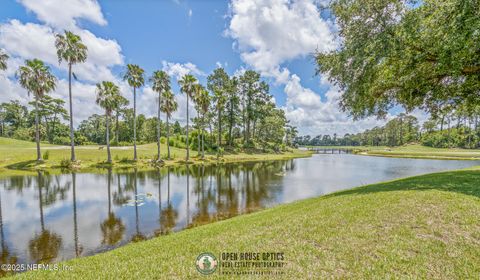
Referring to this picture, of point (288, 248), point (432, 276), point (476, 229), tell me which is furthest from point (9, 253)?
point (476, 229)

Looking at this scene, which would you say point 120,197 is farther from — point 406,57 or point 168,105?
point 168,105

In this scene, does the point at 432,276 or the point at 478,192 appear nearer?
the point at 432,276

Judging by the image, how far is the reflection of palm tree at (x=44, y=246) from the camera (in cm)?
770

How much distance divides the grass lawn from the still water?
3834mm

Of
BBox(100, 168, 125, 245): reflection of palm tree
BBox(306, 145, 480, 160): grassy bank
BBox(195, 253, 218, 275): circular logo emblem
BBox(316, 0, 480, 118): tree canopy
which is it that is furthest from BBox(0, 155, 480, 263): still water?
BBox(306, 145, 480, 160): grassy bank

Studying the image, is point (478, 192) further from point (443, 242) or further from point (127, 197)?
point (127, 197)

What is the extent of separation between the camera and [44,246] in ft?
27.8

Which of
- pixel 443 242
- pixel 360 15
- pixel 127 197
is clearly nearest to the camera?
pixel 443 242

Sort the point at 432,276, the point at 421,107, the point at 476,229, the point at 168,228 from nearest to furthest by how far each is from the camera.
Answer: the point at 432,276
the point at 476,229
the point at 168,228
the point at 421,107

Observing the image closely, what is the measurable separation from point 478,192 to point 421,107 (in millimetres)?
6991

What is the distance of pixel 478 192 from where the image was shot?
871cm

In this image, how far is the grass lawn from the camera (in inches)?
167

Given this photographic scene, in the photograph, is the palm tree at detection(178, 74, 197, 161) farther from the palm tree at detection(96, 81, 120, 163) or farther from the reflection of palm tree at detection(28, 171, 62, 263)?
the reflection of palm tree at detection(28, 171, 62, 263)

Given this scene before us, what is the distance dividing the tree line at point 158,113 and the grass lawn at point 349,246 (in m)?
29.8
